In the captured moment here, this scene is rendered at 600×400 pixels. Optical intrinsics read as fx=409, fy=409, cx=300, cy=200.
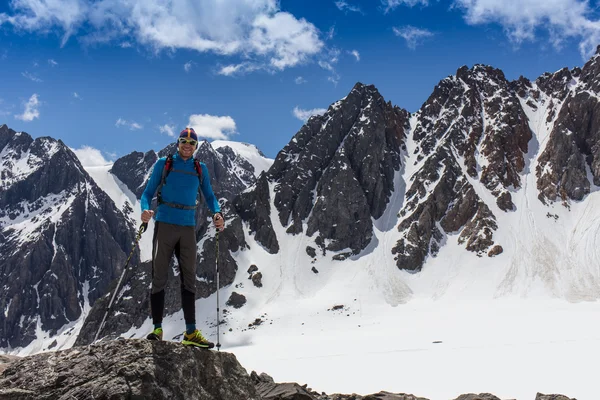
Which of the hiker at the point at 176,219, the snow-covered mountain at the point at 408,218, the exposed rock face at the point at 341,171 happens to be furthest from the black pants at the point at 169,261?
the exposed rock face at the point at 341,171

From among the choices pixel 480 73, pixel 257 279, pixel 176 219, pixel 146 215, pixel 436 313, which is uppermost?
pixel 480 73

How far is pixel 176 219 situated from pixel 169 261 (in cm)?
84

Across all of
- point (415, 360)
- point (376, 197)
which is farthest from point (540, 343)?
point (376, 197)

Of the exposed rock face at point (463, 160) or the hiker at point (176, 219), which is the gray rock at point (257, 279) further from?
the hiker at point (176, 219)

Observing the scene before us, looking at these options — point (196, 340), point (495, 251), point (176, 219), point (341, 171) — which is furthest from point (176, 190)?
point (341, 171)

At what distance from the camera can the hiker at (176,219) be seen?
801 centimetres

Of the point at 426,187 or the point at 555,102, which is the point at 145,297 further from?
the point at 555,102

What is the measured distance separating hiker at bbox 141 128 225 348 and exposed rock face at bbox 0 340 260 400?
3.70 ft

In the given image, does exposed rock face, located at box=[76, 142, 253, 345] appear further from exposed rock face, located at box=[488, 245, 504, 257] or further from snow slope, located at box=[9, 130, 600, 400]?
exposed rock face, located at box=[488, 245, 504, 257]

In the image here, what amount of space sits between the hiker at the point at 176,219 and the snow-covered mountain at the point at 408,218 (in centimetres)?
7101

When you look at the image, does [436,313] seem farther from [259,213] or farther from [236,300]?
[259,213]

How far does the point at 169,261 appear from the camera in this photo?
808cm

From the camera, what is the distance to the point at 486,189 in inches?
5032

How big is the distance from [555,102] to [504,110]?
69.8 ft
